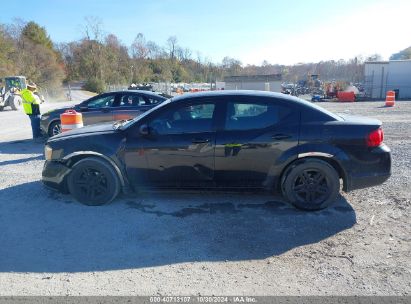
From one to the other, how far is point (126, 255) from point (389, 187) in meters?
4.22

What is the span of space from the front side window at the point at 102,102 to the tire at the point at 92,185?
4.87 m

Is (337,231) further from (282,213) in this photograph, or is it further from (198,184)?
(198,184)

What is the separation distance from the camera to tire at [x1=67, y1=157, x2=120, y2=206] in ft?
14.7

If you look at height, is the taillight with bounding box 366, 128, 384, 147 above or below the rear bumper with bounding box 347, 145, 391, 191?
above

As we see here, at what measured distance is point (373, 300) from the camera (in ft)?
8.50

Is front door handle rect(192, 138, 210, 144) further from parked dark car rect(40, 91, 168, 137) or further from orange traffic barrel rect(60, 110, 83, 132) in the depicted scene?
parked dark car rect(40, 91, 168, 137)

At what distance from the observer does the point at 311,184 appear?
166 inches

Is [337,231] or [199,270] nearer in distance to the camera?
[199,270]

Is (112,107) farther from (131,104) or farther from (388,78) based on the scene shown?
(388,78)

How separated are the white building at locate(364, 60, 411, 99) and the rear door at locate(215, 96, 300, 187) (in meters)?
31.1

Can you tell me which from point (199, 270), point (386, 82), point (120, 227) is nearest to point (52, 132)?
point (120, 227)

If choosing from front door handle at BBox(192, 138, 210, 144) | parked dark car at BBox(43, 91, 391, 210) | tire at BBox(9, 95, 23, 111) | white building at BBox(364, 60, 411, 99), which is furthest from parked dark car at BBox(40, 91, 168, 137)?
white building at BBox(364, 60, 411, 99)

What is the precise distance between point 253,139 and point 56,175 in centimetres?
287

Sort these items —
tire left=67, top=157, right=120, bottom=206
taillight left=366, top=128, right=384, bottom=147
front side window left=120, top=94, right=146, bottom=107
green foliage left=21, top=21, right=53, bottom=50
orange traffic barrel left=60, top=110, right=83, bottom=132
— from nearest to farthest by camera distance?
taillight left=366, top=128, right=384, bottom=147 < tire left=67, top=157, right=120, bottom=206 < orange traffic barrel left=60, top=110, right=83, bottom=132 < front side window left=120, top=94, right=146, bottom=107 < green foliage left=21, top=21, right=53, bottom=50
